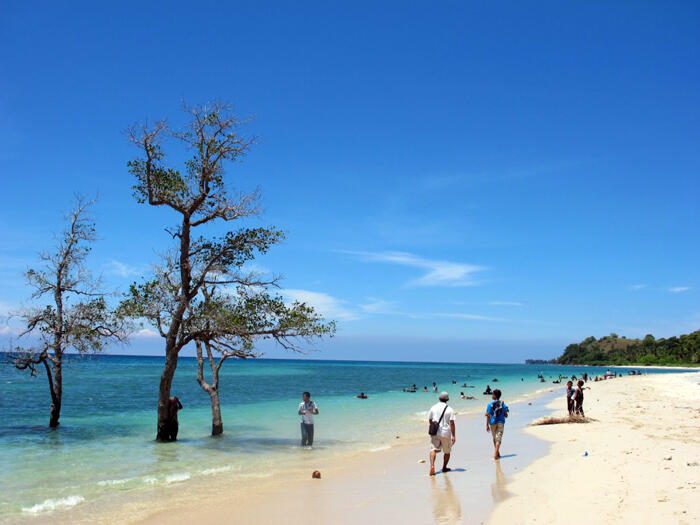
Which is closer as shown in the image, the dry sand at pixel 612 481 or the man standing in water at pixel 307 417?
the dry sand at pixel 612 481

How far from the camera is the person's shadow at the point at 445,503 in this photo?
8348 mm

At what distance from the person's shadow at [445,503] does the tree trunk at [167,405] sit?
403 inches

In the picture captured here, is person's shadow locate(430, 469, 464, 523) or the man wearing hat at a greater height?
the man wearing hat

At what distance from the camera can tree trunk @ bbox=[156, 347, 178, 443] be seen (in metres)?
17.5

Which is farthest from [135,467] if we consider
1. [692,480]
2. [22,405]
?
[22,405]

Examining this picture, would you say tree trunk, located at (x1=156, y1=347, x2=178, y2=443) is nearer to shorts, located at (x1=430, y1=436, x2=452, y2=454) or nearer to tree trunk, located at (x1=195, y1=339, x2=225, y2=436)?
tree trunk, located at (x1=195, y1=339, x2=225, y2=436)

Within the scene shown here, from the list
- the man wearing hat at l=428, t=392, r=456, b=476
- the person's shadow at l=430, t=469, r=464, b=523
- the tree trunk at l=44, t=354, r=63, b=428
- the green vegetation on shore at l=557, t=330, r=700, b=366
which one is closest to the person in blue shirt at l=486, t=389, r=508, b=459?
the man wearing hat at l=428, t=392, r=456, b=476

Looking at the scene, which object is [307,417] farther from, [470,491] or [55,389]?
[55,389]

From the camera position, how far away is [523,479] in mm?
10961

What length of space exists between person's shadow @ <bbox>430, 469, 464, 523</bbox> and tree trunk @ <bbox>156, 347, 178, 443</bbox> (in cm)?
1023

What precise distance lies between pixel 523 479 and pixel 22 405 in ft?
108

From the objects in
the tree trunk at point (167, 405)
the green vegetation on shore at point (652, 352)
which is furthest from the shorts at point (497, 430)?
the green vegetation on shore at point (652, 352)

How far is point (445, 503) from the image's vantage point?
9.27m

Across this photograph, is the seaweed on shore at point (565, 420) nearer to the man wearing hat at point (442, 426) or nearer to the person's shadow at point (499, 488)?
the person's shadow at point (499, 488)
